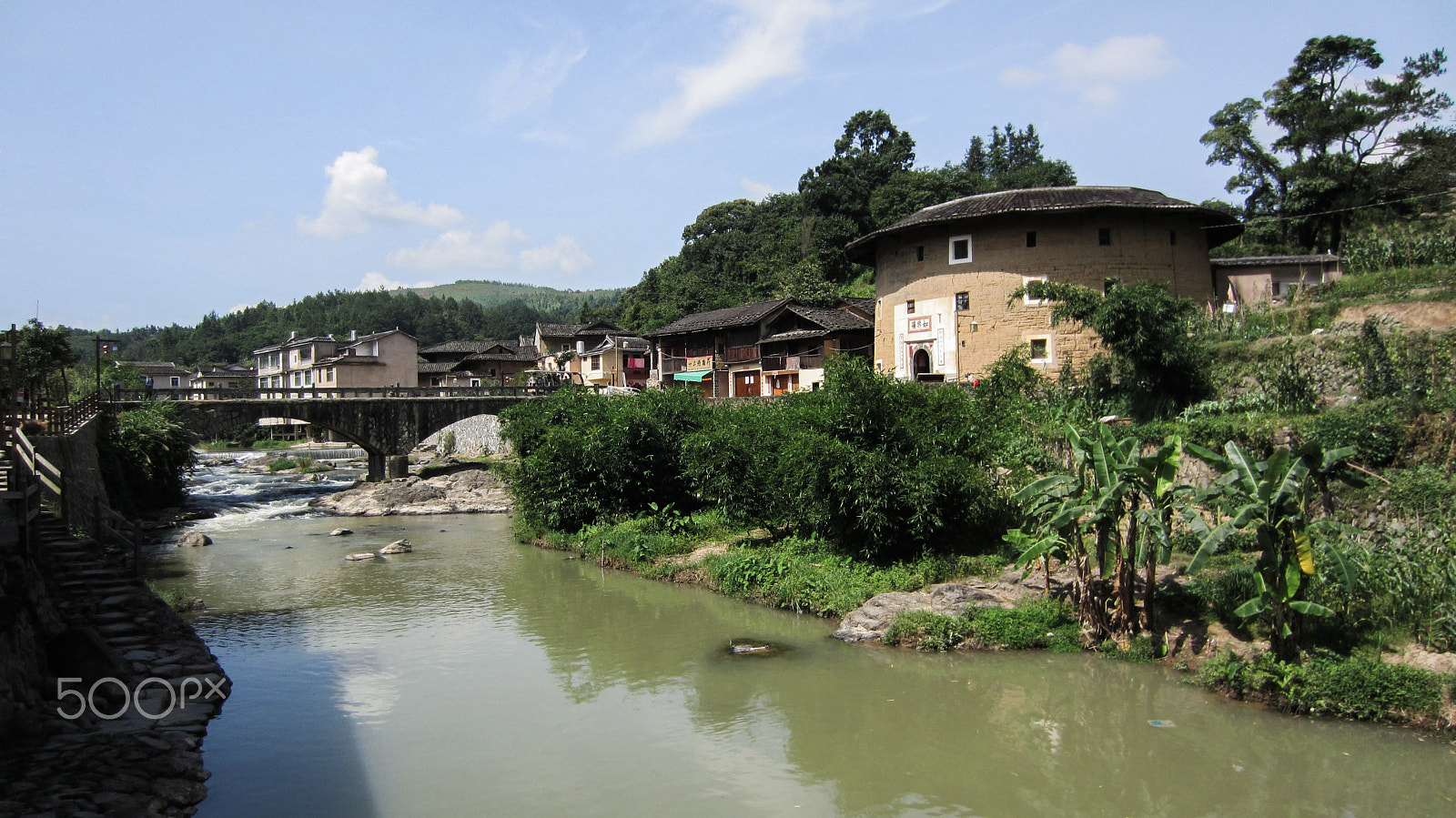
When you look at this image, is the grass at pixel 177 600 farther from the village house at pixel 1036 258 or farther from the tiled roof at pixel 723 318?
the tiled roof at pixel 723 318

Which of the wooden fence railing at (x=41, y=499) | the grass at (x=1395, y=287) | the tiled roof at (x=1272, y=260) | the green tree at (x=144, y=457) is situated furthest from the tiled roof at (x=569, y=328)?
the grass at (x=1395, y=287)

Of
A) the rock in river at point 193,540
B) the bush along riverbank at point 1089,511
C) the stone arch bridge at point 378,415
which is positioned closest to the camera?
the bush along riverbank at point 1089,511

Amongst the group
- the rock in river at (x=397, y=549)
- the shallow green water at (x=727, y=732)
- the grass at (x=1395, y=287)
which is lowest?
the shallow green water at (x=727, y=732)

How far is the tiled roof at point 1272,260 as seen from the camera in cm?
3694

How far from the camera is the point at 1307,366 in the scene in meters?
21.4

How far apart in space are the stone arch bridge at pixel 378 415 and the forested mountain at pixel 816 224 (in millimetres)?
22880

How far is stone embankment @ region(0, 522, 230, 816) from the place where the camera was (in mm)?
9969

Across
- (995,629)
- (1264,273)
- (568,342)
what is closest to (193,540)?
(995,629)

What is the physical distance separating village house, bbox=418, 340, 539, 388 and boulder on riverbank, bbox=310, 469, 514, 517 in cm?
4075

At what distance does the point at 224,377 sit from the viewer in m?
105

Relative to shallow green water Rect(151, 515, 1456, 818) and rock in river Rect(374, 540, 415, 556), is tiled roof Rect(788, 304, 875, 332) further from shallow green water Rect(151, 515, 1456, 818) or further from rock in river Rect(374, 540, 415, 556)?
shallow green water Rect(151, 515, 1456, 818)

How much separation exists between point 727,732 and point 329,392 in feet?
136

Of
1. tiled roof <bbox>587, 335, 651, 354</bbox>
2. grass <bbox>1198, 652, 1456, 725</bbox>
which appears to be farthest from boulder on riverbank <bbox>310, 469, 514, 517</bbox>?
grass <bbox>1198, 652, 1456, 725</bbox>

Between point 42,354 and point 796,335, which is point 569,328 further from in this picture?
point 42,354
